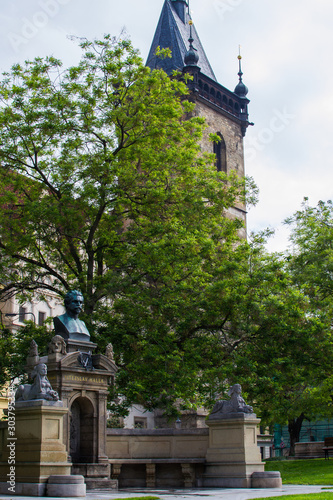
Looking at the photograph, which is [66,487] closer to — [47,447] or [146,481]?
[47,447]

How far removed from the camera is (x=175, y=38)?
53.9 meters

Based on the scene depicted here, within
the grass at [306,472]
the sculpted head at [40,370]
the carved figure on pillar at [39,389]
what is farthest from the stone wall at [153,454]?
the sculpted head at [40,370]

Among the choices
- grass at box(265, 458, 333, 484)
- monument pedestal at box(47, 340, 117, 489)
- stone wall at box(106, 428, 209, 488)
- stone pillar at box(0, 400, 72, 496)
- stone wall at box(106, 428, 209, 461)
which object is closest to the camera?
stone pillar at box(0, 400, 72, 496)

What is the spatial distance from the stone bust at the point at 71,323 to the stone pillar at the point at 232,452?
12.8 ft

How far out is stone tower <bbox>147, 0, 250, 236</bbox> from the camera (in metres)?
50.5

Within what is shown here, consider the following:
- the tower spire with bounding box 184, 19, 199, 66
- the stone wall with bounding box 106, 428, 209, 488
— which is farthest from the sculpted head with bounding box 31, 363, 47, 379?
the tower spire with bounding box 184, 19, 199, 66

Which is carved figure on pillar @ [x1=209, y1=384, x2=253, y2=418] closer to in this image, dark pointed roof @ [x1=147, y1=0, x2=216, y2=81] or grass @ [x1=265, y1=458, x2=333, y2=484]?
grass @ [x1=265, y1=458, x2=333, y2=484]

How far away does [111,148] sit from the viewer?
2417 cm

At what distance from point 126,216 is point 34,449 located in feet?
41.5

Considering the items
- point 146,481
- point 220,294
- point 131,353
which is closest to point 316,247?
point 220,294

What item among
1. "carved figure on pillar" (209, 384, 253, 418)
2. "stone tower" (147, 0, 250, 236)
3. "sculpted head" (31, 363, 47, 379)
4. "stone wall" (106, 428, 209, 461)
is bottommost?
"stone wall" (106, 428, 209, 461)

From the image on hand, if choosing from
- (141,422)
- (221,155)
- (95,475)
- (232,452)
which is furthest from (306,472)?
(221,155)

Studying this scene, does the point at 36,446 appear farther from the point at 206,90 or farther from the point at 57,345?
the point at 206,90

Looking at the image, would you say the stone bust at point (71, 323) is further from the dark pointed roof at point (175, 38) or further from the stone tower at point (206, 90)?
the dark pointed roof at point (175, 38)
